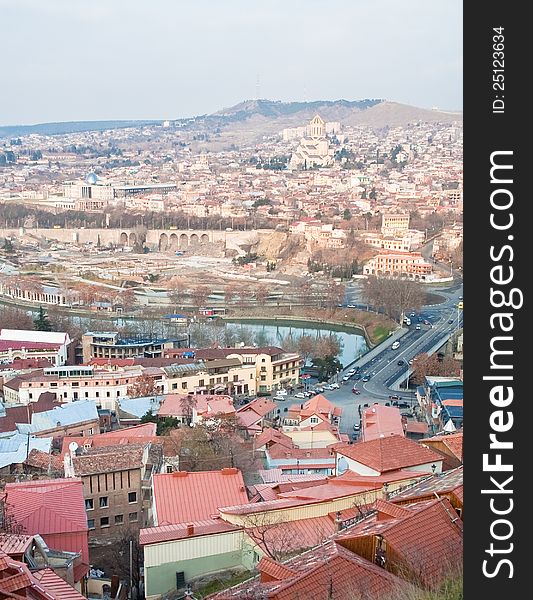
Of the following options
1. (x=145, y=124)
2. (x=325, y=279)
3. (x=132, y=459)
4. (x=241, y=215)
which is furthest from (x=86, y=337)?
(x=145, y=124)

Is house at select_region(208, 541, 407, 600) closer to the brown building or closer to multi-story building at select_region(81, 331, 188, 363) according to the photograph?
the brown building

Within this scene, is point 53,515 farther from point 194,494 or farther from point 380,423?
point 380,423

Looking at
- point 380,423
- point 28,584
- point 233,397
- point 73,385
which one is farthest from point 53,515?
point 233,397

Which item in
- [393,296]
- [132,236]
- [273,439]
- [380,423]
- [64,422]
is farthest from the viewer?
[132,236]

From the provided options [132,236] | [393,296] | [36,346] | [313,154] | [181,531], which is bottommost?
[36,346]

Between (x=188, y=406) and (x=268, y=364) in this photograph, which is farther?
(x=268, y=364)

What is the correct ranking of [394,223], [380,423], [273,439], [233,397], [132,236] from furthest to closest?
[132,236], [394,223], [233,397], [380,423], [273,439]

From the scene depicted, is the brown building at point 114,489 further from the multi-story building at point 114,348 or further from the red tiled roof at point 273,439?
the multi-story building at point 114,348
